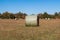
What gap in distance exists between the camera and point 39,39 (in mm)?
9680

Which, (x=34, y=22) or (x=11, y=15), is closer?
(x=34, y=22)

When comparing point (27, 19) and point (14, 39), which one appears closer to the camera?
point (14, 39)

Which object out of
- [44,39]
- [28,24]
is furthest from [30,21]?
[44,39]

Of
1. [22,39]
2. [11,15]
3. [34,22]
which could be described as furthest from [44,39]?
[11,15]

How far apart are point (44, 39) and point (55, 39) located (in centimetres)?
57

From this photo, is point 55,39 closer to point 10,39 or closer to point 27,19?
point 10,39

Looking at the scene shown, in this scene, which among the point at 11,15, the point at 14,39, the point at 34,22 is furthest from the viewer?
the point at 11,15

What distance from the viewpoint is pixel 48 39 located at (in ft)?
31.8

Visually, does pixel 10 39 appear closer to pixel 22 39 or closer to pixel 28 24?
pixel 22 39

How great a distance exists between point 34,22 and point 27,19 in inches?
39.5

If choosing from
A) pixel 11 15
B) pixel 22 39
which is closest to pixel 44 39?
pixel 22 39

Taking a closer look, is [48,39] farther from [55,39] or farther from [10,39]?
[10,39]

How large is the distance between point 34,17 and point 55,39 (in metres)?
11.0

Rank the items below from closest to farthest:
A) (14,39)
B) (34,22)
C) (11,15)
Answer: (14,39) → (34,22) → (11,15)
